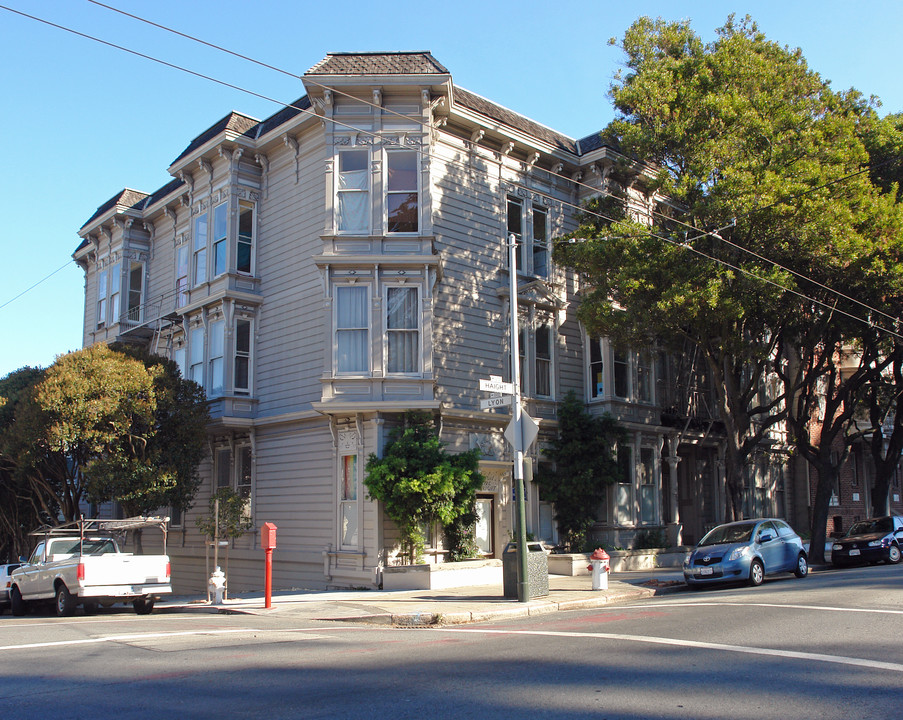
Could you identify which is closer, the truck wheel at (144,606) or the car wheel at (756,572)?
the truck wheel at (144,606)

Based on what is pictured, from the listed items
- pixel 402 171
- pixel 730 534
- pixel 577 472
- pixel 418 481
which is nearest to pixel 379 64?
pixel 402 171

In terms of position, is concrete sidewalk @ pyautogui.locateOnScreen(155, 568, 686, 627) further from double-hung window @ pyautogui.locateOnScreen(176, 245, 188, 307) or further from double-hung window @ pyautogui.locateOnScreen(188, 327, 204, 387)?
double-hung window @ pyautogui.locateOnScreen(176, 245, 188, 307)

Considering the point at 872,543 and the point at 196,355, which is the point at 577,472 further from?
the point at 196,355

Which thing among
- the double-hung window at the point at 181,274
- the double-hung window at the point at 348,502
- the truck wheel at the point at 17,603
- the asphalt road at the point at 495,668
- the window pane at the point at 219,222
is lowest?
the truck wheel at the point at 17,603

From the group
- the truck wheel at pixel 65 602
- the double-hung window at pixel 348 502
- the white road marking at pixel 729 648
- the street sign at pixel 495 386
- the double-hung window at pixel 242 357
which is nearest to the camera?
the white road marking at pixel 729 648

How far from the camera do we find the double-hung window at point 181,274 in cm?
2658

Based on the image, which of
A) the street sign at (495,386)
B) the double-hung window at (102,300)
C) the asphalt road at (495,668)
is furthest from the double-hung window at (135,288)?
the street sign at (495,386)

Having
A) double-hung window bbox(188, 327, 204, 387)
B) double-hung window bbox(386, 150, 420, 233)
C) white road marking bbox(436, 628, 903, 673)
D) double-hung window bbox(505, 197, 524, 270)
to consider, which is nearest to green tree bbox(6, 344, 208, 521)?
double-hung window bbox(188, 327, 204, 387)

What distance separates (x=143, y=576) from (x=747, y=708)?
44.4 feet

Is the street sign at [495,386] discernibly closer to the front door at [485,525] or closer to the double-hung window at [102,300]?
the front door at [485,525]

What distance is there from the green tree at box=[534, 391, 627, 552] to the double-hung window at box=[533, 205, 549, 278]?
4138 millimetres

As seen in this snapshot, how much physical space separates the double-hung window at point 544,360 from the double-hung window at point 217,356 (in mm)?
9322

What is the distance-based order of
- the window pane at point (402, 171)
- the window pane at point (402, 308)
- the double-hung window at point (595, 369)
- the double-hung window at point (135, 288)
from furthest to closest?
1. the double-hung window at point (135, 288)
2. the double-hung window at point (595, 369)
3. the window pane at point (402, 171)
4. the window pane at point (402, 308)

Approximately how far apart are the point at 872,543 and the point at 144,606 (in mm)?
19471
